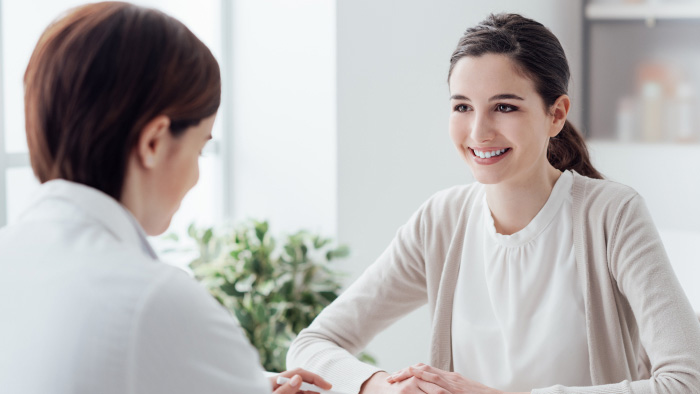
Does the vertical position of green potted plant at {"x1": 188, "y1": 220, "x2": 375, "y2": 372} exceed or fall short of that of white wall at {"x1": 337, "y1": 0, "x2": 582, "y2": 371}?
it falls short

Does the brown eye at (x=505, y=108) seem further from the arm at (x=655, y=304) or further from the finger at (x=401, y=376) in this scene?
the finger at (x=401, y=376)

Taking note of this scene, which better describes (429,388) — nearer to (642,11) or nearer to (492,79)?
(492,79)

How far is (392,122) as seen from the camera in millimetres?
2859

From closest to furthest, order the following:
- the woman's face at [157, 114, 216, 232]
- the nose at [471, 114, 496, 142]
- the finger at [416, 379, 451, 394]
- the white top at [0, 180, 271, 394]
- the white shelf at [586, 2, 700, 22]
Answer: the white top at [0, 180, 271, 394] < the woman's face at [157, 114, 216, 232] < the finger at [416, 379, 451, 394] < the nose at [471, 114, 496, 142] < the white shelf at [586, 2, 700, 22]

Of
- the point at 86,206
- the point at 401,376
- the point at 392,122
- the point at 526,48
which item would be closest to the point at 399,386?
the point at 401,376

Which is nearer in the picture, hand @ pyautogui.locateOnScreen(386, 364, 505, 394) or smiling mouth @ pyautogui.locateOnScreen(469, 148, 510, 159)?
hand @ pyautogui.locateOnScreen(386, 364, 505, 394)

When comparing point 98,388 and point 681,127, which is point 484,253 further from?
point 681,127

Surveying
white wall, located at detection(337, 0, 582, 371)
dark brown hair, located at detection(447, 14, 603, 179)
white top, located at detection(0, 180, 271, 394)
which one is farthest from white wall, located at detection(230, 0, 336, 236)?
white top, located at detection(0, 180, 271, 394)

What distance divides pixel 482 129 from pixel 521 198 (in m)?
0.17

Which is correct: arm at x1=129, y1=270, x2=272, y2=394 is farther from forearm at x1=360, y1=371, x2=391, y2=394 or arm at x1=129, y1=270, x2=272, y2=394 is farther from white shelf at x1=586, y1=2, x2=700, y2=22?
white shelf at x1=586, y1=2, x2=700, y2=22

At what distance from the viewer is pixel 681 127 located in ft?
11.0

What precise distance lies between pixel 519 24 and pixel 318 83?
142cm

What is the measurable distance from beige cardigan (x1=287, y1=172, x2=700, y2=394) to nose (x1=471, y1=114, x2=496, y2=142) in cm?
21

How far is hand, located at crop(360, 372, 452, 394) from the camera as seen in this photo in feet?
4.32
